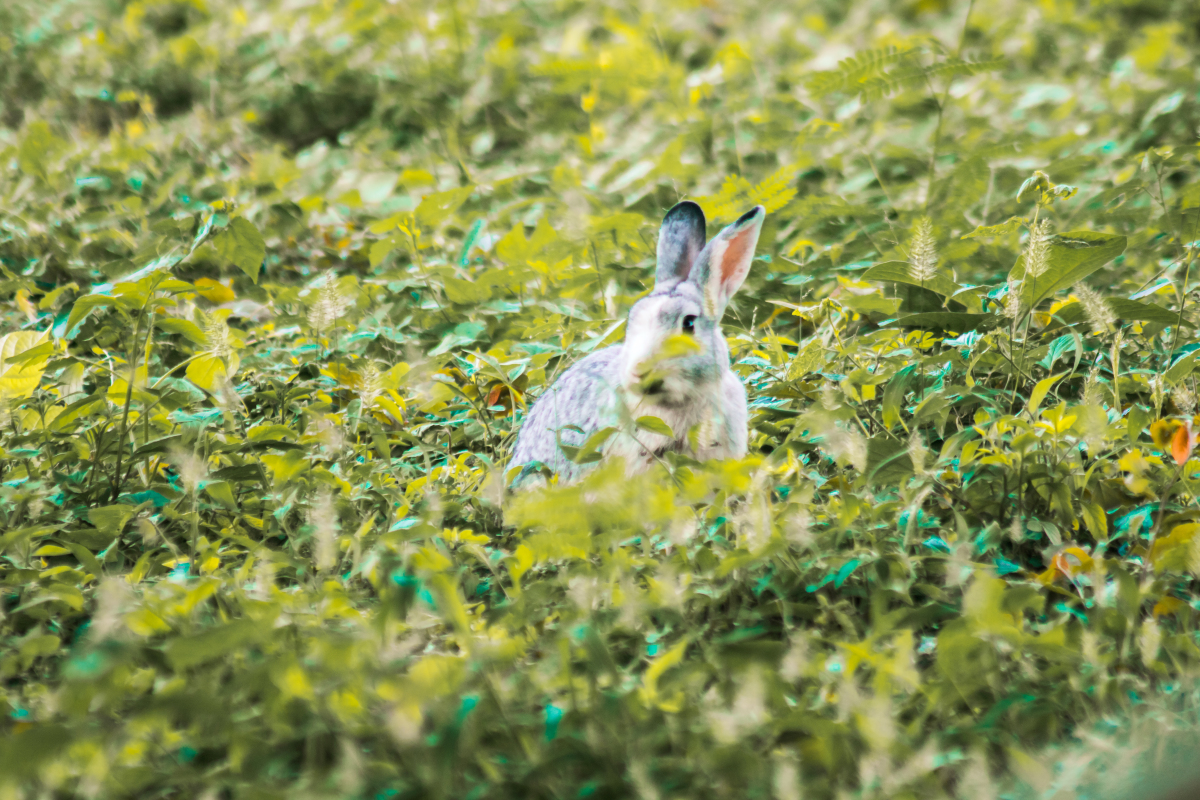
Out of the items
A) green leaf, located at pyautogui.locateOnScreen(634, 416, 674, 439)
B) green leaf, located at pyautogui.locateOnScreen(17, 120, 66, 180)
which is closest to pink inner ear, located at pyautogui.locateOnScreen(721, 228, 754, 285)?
green leaf, located at pyautogui.locateOnScreen(634, 416, 674, 439)

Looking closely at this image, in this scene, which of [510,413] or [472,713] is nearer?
[472,713]

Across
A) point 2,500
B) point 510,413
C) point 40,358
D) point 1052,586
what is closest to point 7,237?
point 40,358

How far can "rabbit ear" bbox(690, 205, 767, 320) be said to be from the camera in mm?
2490

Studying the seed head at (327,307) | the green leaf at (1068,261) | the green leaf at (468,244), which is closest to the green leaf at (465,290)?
the green leaf at (468,244)

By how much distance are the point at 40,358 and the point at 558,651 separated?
1.70m

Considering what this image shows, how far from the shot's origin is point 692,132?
5.18m

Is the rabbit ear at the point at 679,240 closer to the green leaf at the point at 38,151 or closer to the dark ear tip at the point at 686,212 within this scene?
the dark ear tip at the point at 686,212

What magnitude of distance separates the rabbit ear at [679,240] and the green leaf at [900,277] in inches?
18.7

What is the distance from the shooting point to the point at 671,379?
7.79 ft

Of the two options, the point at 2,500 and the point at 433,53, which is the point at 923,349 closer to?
the point at 2,500

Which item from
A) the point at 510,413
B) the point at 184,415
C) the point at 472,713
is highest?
the point at 472,713

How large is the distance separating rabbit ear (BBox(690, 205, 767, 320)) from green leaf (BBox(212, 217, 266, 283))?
1455 millimetres

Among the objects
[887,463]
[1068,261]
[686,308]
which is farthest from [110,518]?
[1068,261]

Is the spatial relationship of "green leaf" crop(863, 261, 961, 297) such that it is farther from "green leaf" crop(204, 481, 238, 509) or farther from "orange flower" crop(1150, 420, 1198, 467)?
"green leaf" crop(204, 481, 238, 509)
